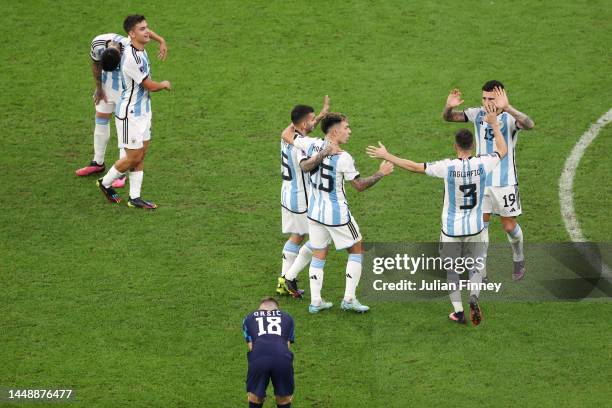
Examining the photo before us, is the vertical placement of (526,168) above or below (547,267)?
above

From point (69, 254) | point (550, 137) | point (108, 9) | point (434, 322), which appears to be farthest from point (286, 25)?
point (434, 322)

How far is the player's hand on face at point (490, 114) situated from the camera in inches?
460

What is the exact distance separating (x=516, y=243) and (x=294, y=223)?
2749 millimetres

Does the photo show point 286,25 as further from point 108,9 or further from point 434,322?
point 434,322

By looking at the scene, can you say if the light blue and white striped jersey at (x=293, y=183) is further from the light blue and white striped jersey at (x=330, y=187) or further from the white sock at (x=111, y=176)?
the white sock at (x=111, y=176)

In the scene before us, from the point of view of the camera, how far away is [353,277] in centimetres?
1202

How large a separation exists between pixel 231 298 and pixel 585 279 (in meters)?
4.30

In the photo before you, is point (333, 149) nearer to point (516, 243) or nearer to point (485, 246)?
point (485, 246)

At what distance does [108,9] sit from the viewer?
18.9m

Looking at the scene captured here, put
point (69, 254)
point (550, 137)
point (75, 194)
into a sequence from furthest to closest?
point (550, 137)
point (75, 194)
point (69, 254)

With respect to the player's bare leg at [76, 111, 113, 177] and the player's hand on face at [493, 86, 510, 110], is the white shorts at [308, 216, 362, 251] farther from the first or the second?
the player's bare leg at [76, 111, 113, 177]

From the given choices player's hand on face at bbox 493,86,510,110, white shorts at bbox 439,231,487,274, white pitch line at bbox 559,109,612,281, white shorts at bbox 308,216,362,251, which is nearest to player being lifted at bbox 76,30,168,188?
white shorts at bbox 308,216,362,251

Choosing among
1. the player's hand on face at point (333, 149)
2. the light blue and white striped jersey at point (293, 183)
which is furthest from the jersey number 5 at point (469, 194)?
the light blue and white striped jersey at point (293, 183)

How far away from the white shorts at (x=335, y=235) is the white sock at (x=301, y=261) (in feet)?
0.71
